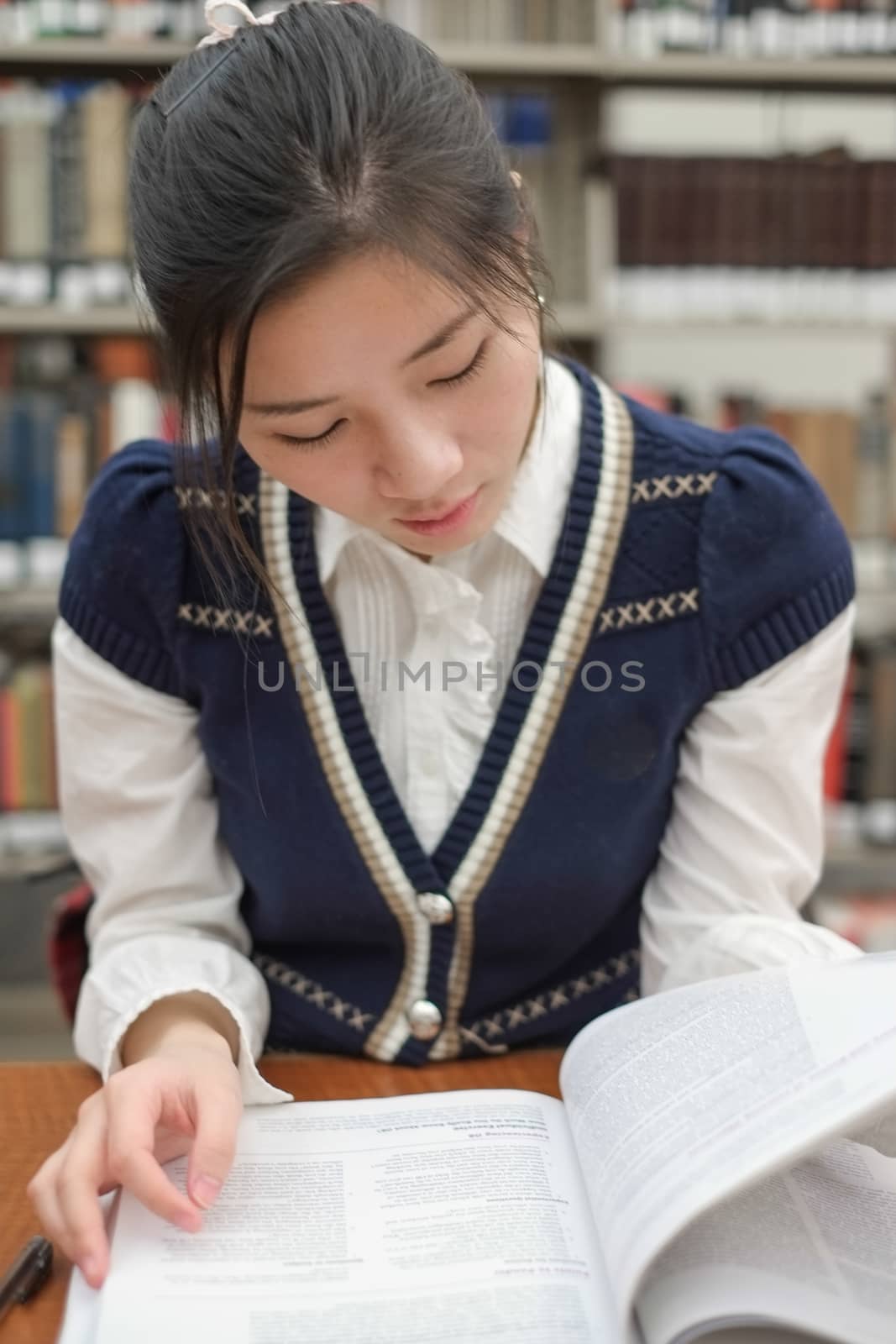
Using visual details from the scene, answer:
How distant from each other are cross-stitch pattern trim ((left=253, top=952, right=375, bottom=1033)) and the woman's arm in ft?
0.64

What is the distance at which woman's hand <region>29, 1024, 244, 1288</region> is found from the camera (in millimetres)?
544

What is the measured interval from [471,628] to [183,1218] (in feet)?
1.27

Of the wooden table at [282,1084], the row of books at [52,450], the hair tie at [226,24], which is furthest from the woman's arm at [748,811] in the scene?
the row of books at [52,450]

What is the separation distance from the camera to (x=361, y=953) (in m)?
0.85

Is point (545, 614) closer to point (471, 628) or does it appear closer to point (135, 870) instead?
point (471, 628)

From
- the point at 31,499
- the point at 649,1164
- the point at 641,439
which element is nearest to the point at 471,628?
the point at 641,439

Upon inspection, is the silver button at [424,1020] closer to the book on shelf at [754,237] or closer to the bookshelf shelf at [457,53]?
the book on shelf at [754,237]

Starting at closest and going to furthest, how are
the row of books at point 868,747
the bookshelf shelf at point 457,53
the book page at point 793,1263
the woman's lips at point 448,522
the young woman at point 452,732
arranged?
the book page at point 793,1263, the woman's lips at point 448,522, the young woman at point 452,732, the bookshelf shelf at point 457,53, the row of books at point 868,747

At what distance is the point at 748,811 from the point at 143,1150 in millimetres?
421

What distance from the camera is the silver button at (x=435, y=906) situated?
789 mm

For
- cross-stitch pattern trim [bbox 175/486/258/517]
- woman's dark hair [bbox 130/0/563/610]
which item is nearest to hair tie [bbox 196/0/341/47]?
woman's dark hair [bbox 130/0/563/610]

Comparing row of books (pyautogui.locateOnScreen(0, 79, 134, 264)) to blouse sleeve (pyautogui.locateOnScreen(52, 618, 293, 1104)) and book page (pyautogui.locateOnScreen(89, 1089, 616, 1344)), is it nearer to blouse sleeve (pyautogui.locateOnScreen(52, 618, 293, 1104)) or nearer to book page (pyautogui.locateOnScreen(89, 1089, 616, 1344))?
blouse sleeve (pyautogui.locateOnScreen(52, 618, 293, 1104))

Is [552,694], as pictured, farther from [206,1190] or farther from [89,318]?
[89,318]

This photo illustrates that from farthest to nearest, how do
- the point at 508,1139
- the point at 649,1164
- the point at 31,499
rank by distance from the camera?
the point at 31,499 < the point at 508,1139 < the point at 649,1164
